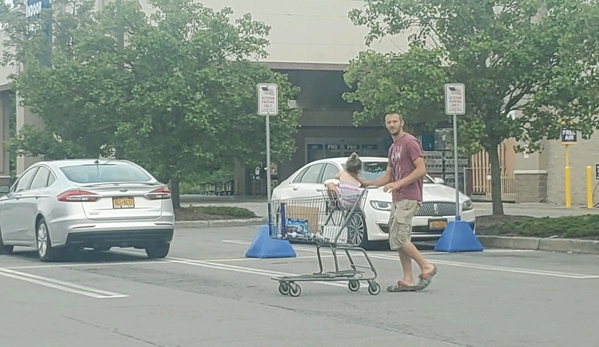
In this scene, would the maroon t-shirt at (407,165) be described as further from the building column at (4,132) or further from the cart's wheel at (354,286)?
the building column at (4,132)

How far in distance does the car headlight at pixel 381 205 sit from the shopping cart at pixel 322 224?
238 inches

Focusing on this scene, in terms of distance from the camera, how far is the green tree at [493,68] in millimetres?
A: 19141

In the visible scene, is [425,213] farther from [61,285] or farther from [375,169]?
[61,285]

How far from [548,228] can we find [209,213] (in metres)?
10.4

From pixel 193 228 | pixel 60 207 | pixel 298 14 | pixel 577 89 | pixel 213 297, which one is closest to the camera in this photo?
pixel 213 297

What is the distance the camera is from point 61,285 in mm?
12180

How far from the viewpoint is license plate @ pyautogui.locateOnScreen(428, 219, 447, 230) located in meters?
17.2

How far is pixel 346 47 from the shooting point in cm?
3856

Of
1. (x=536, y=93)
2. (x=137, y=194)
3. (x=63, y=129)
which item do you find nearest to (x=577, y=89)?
(x=536, y=93)

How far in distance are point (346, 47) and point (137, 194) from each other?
24.2 m

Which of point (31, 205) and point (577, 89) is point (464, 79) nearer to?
point (577, 89)

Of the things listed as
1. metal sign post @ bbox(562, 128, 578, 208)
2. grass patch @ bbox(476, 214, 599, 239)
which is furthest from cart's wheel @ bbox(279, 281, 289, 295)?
metal sign post @ bbox(562, 128, 578, 208)

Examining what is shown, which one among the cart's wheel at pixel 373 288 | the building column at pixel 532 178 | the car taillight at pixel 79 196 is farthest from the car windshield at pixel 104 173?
the building column at pixel 532 178

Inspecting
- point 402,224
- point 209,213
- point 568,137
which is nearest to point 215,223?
point 209,213
